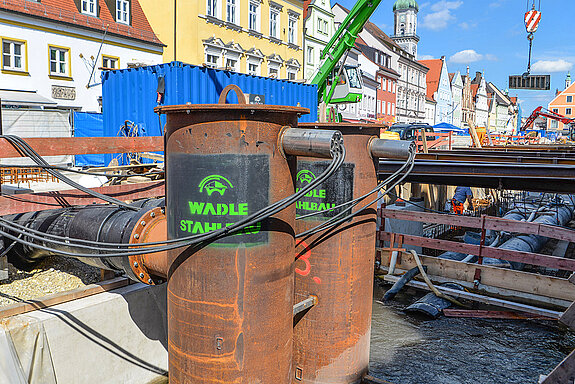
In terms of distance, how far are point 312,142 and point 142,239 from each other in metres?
1.86

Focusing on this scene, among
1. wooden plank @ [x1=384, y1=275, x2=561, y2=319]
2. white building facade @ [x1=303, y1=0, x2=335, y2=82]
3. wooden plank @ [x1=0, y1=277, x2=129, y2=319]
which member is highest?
white building facade @ [x1=303, y1=0, x2=335, y2=82]

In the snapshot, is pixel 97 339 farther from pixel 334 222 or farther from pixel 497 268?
pixel 497 268

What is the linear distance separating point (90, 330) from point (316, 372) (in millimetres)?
2293

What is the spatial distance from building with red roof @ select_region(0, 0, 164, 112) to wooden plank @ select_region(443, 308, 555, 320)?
42.7 feet

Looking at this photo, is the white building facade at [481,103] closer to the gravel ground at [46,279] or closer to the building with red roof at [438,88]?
the building with red roof at [438,88]

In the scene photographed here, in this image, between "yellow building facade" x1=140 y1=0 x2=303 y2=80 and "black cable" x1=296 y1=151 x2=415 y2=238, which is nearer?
"black cable" x1=296 y1=151 x2=415 y2=238

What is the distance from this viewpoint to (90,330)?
475 centimetres

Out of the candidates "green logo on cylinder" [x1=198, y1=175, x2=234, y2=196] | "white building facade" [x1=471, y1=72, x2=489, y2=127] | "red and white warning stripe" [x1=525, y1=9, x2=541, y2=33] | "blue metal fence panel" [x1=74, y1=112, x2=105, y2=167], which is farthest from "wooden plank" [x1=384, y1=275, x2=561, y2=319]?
"white building facade" [x1=471, y1=72, x2=489, y2=127]

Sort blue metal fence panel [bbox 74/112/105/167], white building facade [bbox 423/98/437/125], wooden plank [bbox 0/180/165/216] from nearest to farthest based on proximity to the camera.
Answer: wooden plank [bbox 0/180/165/216]
blue metal fence panel [bbox 74/112/105/167]
white building facade [bbox 423/98/437/125]

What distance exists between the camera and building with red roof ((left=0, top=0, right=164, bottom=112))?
58.5ft

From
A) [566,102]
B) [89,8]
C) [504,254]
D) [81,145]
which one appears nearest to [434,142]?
[504,254]

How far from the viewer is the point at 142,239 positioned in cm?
390

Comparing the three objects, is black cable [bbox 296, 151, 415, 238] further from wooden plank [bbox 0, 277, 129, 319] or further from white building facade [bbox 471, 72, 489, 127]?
white building facade [bbox 471, 72, 489, 127]

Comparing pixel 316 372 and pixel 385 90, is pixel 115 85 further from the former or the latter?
pixel 385 90
